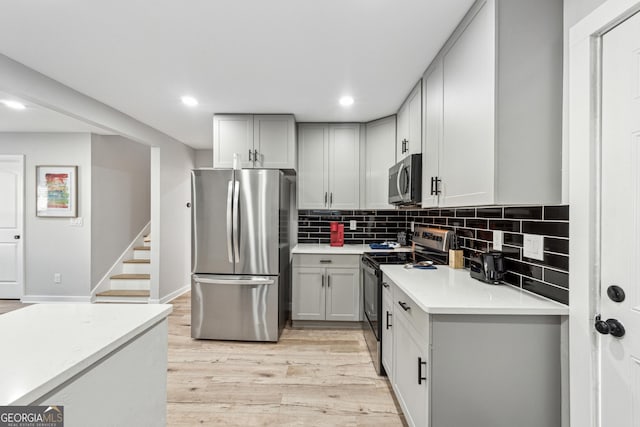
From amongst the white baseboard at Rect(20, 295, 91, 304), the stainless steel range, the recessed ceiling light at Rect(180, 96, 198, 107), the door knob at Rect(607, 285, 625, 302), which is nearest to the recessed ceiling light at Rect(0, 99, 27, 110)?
the recessed ceiling light at Rect(180, 96, 198, 107)

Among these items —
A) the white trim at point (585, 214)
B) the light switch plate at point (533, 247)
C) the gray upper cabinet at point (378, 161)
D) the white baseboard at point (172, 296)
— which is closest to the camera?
the white trim at point (585, 214)

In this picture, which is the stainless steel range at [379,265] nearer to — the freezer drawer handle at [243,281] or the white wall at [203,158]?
the freezer drawer handle at [243,281]

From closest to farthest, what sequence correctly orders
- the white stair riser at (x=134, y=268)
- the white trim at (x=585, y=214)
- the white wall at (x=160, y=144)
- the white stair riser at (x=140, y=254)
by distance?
the white trim at (x=585, y=214), the white wall at (x=160, y=144), the white stair riser at (x=134, y=268), the white stair riser at (x=140, y=254)

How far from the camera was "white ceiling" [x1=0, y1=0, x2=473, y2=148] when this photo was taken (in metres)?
1.59

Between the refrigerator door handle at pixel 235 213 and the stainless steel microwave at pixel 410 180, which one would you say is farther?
the refrigerator door handle at pixel 235 213

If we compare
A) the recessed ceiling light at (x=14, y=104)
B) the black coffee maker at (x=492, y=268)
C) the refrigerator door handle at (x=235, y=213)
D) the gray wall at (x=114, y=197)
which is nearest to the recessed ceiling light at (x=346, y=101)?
the refrigerator door handle at (x=235, y=213)

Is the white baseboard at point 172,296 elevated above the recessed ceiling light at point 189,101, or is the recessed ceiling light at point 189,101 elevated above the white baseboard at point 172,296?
the recessed ceiling light at point 189,101

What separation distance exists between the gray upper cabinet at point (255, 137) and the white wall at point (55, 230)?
2.28 metres

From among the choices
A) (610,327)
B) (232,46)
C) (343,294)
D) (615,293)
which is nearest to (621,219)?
(615,293)

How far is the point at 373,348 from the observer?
8.38 ft

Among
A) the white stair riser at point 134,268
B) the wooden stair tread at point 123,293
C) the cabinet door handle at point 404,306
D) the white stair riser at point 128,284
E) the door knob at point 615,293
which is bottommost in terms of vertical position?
the wooden stair tread at point 123,293

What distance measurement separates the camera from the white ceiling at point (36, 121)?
3289 millimetres

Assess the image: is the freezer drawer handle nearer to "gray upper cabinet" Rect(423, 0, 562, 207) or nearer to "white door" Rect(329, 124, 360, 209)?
"white door" Rect(329, 124, 360, 209)

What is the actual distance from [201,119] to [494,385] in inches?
141
